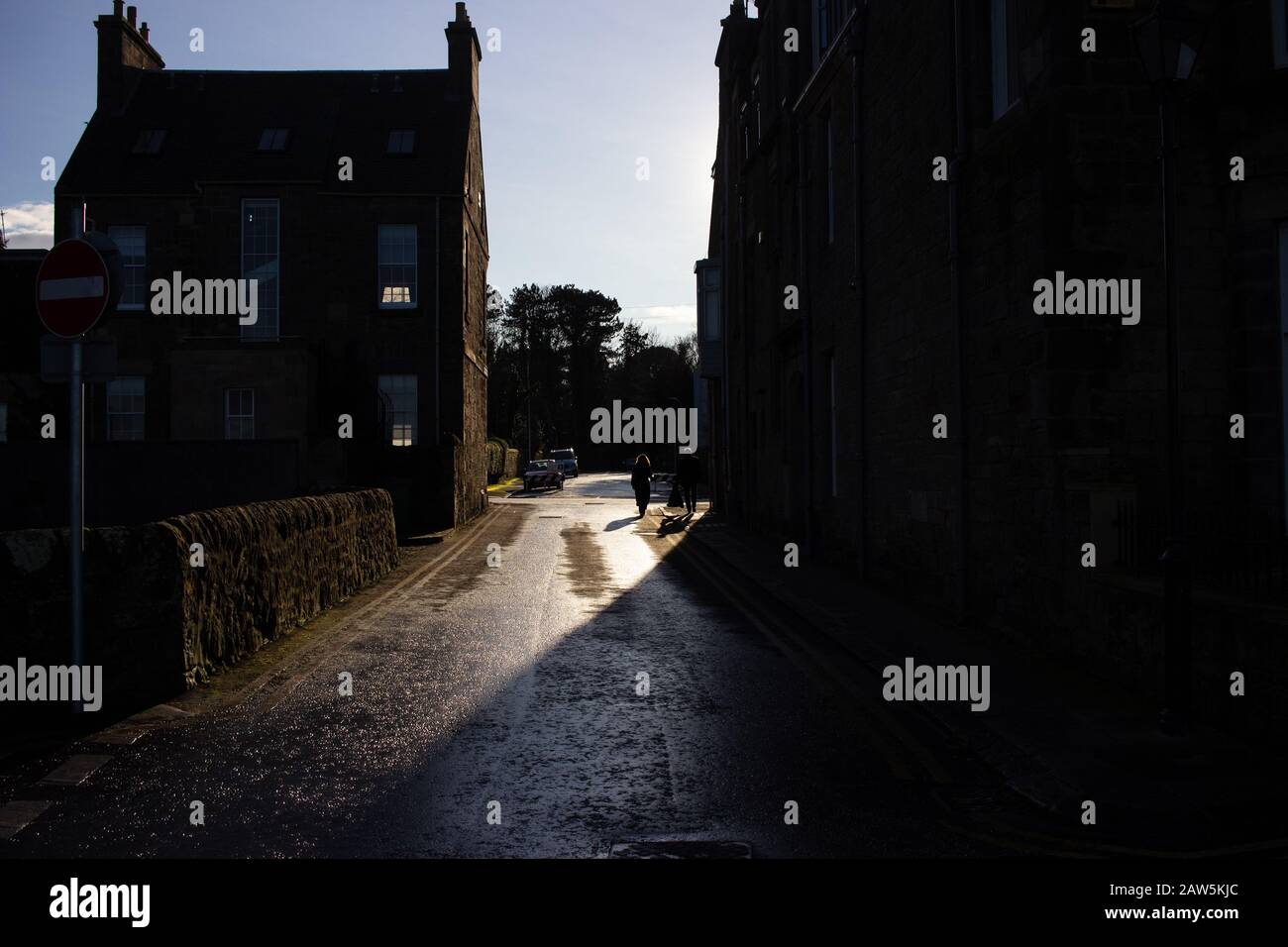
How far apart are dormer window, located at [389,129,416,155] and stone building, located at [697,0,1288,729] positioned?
71.4ft

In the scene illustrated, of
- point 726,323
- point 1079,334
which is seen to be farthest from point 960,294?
point 726,323

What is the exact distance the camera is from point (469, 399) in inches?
1373

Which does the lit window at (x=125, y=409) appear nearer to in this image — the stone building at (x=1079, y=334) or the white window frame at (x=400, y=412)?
the white window frame at (x=400, y=412)

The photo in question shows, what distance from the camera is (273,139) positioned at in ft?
108

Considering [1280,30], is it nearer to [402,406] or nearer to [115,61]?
[402,406]

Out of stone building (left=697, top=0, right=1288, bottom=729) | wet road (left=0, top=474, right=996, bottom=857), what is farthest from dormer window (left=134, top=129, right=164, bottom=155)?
wet road (left=0, top=474, right=996, bottom=857)

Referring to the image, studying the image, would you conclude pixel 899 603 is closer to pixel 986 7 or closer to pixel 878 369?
pixel 878 369

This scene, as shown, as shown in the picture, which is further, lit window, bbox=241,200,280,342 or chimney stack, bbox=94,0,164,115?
Result: chimney stack, bbox=94,0,164,115

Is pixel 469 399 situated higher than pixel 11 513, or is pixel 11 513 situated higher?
pixel 469 399

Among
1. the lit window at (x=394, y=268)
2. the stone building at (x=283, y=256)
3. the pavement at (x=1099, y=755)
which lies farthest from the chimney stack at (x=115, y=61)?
the pavement at (x=1099, y=755)

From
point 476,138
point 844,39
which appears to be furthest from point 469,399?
point 844,39

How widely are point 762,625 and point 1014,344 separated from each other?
4.04 metres

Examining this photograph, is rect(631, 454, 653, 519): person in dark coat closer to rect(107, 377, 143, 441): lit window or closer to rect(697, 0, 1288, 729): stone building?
rect(107, 377, 143, 441): lit window

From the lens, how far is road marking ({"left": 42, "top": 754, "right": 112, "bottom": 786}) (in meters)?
6.01
